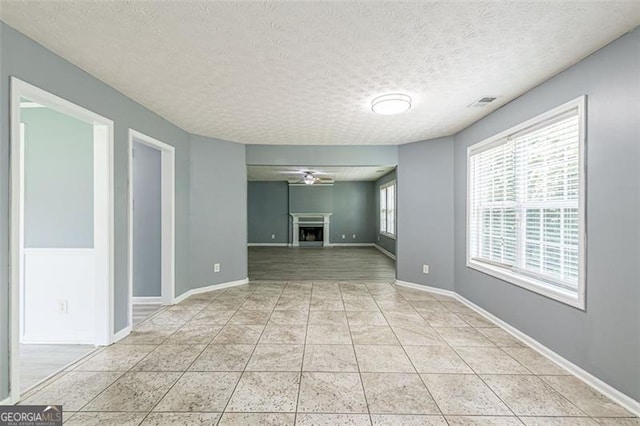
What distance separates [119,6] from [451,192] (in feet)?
14.0

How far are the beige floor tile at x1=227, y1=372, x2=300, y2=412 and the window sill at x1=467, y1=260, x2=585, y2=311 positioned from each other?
222cm

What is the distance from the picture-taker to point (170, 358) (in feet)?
8.15

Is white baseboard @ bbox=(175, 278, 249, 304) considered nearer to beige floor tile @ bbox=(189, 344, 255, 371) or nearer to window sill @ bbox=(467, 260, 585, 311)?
beige floor tile @ bbox=(189, 344, 255, 371)

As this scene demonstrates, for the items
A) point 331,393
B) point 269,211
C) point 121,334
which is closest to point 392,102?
point 331,393

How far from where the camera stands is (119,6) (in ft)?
5.32

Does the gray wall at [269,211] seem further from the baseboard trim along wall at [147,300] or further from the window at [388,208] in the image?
the baseboard trim along wall at [147,300]

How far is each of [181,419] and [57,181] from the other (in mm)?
2509

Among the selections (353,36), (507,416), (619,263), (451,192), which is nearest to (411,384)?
(507,416)

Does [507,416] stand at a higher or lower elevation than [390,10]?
lower

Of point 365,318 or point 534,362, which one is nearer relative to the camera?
point 534,362

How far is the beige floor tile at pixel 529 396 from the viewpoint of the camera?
5.97ft

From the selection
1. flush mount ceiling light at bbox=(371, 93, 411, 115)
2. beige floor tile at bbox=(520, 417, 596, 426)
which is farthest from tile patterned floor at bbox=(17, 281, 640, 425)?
flush mount ceiling light at bbox=(371, 93, 411, 115)

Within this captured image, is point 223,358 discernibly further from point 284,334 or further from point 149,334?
point 149,334

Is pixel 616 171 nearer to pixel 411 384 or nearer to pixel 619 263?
pixel 619 263
